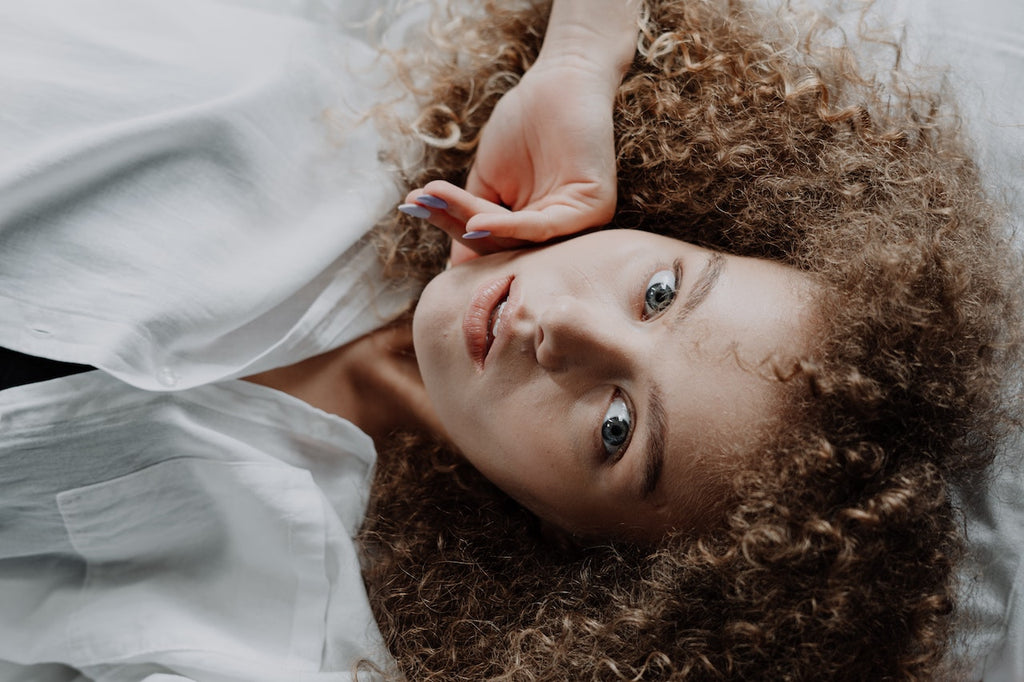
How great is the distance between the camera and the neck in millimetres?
1285

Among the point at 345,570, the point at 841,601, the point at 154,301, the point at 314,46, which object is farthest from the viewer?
the point at 314,46

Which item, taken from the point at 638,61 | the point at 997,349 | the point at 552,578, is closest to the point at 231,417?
the point at 552,578

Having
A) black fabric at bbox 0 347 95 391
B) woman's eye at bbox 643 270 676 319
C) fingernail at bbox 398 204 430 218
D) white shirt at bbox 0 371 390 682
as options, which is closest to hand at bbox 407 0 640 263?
fingernail at bbox 398 204 430 218

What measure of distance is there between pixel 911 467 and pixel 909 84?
22.1 inches

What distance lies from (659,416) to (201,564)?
2.24 ft

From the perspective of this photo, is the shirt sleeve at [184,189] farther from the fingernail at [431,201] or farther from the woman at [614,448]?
the fingernail at [431,201]

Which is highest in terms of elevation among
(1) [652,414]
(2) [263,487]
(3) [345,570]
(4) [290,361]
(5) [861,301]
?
(5) [861,301]

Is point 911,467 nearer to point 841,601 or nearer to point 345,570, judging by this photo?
point 841,601

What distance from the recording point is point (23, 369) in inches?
44.4

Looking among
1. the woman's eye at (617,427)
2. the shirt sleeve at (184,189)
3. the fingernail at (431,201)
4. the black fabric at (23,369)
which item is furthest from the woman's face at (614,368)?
the black fabric at (23,369)

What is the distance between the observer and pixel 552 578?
120 cm

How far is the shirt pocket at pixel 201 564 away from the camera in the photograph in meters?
1.18

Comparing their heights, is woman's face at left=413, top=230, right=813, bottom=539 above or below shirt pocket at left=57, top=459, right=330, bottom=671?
above

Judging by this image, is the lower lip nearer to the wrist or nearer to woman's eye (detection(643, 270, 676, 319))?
woman's eye (detection(643, 270, 676, 319))
